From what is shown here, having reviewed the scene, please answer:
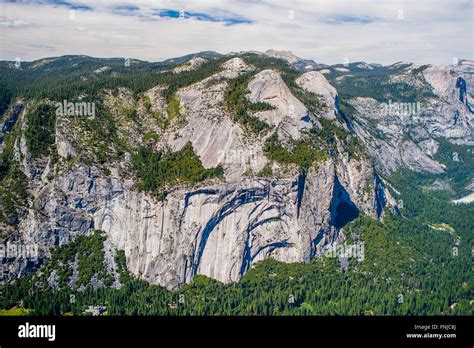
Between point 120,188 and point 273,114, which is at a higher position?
point 273,114

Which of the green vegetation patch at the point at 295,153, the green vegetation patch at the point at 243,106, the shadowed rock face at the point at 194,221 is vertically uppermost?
the green vegetation patch at the point at 243,106

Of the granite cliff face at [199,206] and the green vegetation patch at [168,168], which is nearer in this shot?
the granite cliff face at [199,206]

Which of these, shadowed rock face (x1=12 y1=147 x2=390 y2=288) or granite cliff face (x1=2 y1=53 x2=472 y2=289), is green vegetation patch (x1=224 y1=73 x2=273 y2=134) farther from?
shadowed rock face (x1=12 y1=147 x2=390 y2=288)

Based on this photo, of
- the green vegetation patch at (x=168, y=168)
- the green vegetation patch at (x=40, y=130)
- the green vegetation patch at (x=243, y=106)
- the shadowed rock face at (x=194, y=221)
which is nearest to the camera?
the shadowed rock face at (x=194, y=221)

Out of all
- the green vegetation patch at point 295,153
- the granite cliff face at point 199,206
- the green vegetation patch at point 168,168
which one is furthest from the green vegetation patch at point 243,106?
the green vegetation patch at point 168,168

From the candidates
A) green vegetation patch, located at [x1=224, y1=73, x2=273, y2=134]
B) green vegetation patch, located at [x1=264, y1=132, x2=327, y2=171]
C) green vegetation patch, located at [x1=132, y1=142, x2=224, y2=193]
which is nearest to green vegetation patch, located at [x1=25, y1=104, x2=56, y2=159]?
green vegetation patch, located at [x1=132, y1=142, x2=224, y2=193]

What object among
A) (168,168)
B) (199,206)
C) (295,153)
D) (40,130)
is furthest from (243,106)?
(40,130)

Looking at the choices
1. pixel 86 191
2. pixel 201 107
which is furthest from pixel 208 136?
pixel 86 191

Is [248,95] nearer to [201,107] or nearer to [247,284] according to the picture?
[201,107]

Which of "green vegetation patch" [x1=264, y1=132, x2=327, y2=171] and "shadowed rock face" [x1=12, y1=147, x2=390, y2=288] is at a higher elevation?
"green vegetation patch" [x1=264, y1=132, x2=327, y2=171]

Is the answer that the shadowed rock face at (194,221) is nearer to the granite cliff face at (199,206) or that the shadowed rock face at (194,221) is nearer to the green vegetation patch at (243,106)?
the granite cliff face at (199,206)

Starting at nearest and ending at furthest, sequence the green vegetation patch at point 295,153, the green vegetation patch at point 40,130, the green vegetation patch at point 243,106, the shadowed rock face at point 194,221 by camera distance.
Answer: the shadowed rock face at point 194,221 → the green vegetation patch at point 295,153 → the green vegetation patch at point 40,130 → the green vegetation patch at point 243,106
